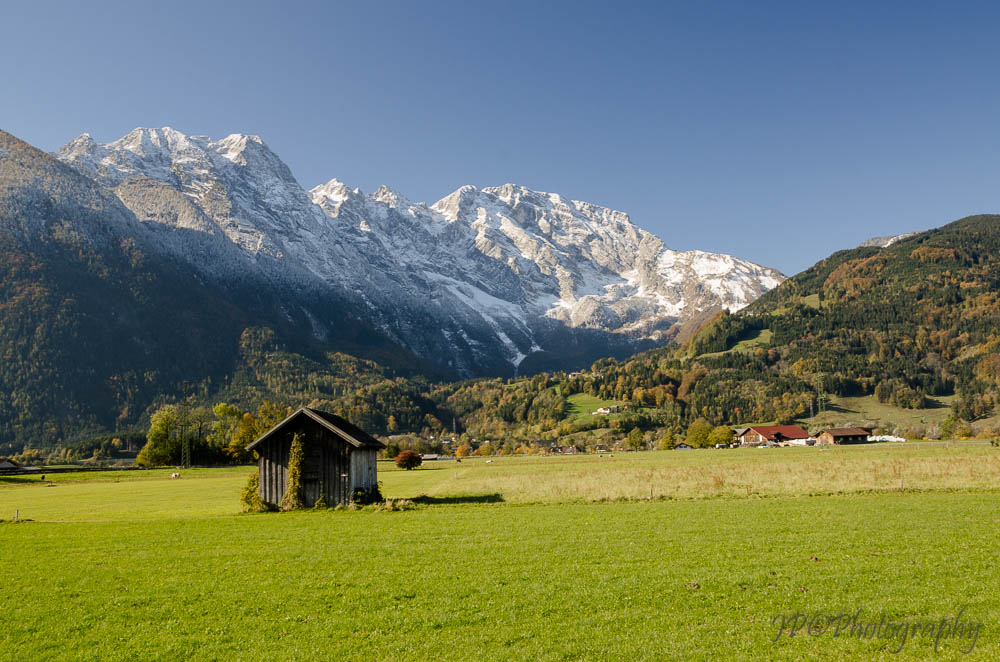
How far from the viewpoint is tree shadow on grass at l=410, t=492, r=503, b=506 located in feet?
146

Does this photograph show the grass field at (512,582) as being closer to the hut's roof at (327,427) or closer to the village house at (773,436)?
the hut's roof at (327,427)

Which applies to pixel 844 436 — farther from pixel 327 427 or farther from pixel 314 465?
pixel 314 465

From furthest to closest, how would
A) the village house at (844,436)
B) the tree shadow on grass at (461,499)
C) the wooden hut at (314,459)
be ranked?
the village house at (844,436) < the tree shadow on grass at (461,499) < the wooden hut at (314,459)

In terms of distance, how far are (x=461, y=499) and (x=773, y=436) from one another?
5626 inches

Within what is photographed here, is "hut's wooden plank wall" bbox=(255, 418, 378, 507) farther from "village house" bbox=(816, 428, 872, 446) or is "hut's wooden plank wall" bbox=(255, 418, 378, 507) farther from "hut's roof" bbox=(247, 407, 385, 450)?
"village house" bbox=(816, 428, 872, 446)

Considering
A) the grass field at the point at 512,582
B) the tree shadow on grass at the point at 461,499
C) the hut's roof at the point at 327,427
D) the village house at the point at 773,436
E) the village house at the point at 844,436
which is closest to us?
the grass field at the point at 512,582

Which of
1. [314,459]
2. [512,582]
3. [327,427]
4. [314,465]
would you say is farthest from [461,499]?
[512,582]

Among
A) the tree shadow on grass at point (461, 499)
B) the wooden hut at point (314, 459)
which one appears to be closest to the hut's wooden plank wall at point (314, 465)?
the wooden hut at point (314, 459)

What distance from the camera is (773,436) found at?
16588 cm

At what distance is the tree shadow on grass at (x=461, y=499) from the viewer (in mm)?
44566

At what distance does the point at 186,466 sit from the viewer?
379 ft

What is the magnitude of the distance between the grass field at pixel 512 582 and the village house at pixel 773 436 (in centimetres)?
13777

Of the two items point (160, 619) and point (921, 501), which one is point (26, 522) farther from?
point (921, 501)

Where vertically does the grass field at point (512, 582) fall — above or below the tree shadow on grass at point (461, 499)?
above
